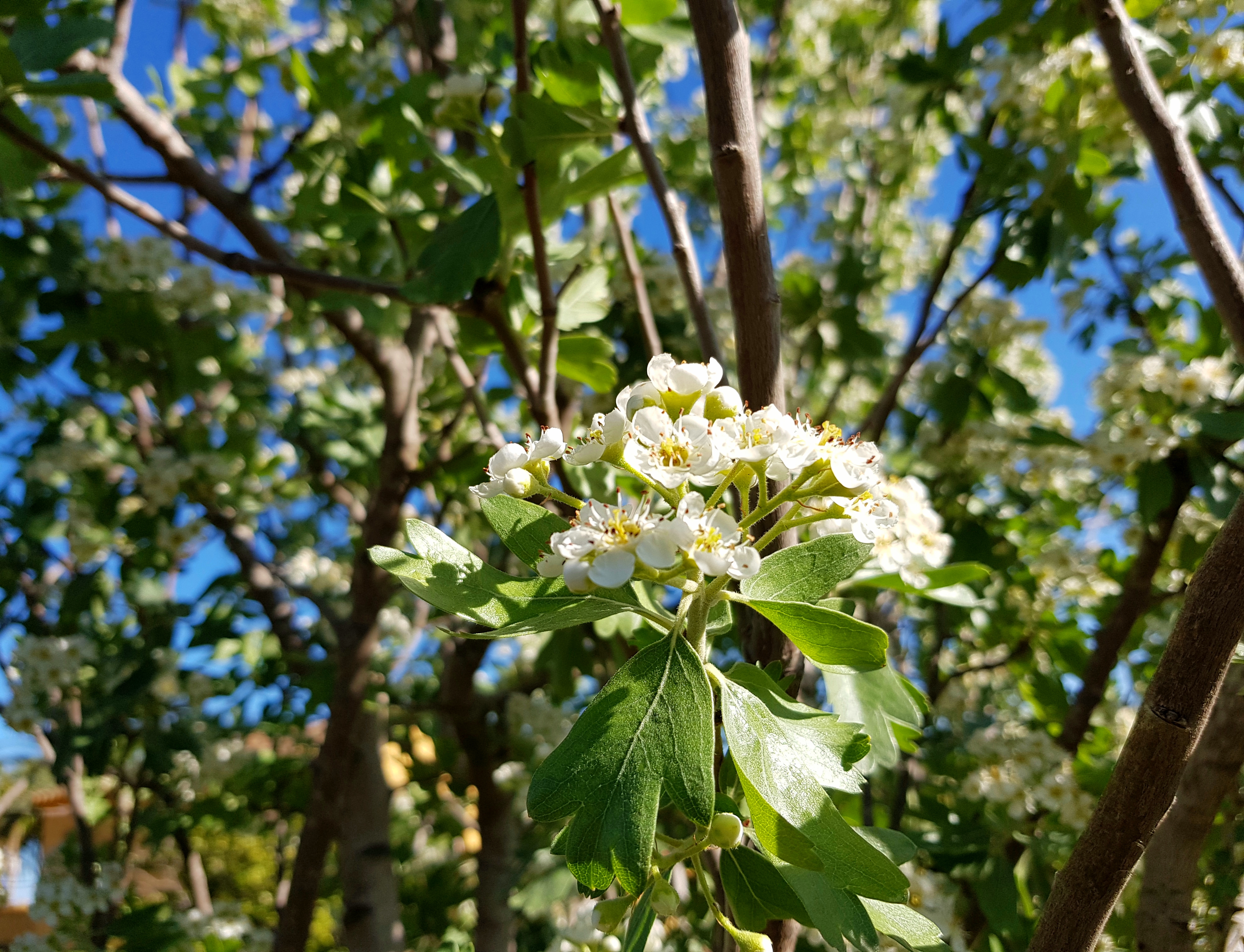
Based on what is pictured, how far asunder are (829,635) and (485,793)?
8.34 ft

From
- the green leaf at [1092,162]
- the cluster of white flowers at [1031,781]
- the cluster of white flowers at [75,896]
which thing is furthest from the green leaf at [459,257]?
the cluster of white flowers at [75,896]

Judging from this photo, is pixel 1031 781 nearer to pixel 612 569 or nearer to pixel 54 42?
pixel 612 569

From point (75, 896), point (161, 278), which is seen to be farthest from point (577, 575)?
point (75, 896)

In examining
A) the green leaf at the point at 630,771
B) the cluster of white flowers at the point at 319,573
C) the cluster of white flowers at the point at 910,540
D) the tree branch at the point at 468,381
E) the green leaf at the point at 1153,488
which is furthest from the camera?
the cluster of white flowers at the point at 319,573

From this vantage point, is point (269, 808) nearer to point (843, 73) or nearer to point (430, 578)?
point (430, 578)

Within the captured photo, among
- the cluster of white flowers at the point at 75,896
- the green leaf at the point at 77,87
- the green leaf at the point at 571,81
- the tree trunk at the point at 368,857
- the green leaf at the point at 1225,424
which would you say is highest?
the green leaf at the point at 77,87

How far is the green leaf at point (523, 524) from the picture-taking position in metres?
0.92

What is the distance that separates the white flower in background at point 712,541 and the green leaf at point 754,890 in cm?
33

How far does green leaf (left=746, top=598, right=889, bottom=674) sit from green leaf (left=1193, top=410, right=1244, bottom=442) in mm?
1112

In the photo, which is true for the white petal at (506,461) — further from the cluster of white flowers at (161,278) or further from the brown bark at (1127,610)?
the cluster of white flowers at (161,278)

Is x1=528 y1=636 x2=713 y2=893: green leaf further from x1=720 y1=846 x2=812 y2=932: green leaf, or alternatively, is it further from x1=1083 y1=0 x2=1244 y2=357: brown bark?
x1=1083 y1=0 x2=1244 y2=357: brown bark

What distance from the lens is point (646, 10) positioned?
62.7 inches

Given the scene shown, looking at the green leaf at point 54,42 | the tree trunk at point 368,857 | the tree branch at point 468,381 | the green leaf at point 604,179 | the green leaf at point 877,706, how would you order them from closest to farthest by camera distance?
the green leaf at point 877,706 < the green leaf at point 604,179 < the green leaf at point 54,42 < the tree branch at point 468,381 < the tree trunk at point 368,857

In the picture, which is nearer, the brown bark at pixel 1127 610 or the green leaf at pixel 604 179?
the green leaf at pixel 604 179
